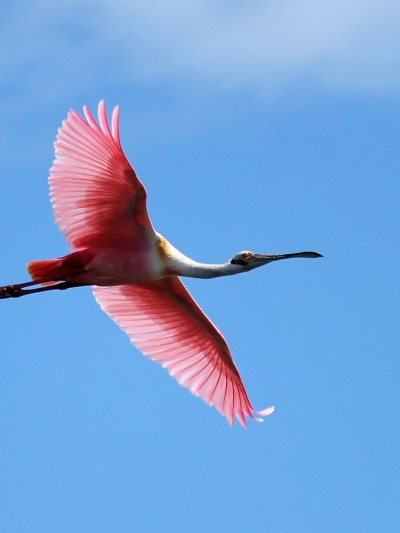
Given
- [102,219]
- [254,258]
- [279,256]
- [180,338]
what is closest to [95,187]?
[102,219]

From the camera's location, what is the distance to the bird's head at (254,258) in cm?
1572

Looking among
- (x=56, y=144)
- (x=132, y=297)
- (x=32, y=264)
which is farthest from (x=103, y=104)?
(x=132, y=297)

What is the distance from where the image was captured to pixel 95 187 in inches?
587

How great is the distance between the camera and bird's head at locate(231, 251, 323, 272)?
15.7 meters

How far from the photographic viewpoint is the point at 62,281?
1520 centimetres

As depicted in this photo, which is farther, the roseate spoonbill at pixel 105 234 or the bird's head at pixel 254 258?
the bird's head at pixel 254 258

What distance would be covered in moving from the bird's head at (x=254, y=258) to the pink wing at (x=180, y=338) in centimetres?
102

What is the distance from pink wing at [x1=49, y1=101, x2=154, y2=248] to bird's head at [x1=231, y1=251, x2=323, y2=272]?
102 centimetres

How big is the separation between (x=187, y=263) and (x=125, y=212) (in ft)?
2.45

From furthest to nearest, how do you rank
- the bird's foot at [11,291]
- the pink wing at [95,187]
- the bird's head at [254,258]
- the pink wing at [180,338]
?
the pink wing at [180,338], the bird's head at [254,258], the bird's foot at [11,291], the pink wing at [95,187]

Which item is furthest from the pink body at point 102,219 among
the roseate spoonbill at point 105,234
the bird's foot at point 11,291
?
the bird's foot at point 11,291

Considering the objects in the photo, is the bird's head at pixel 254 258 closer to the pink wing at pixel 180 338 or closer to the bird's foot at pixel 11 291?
the pink wing at pixel 180 338

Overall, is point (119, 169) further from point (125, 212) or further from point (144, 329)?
point (144, 329)

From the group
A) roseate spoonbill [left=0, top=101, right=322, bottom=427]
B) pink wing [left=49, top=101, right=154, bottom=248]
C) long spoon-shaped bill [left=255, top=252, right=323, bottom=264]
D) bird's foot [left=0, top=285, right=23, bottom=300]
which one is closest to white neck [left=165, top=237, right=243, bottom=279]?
roseate spoonbill [left=0, top=101, right=322, bottom=427]
